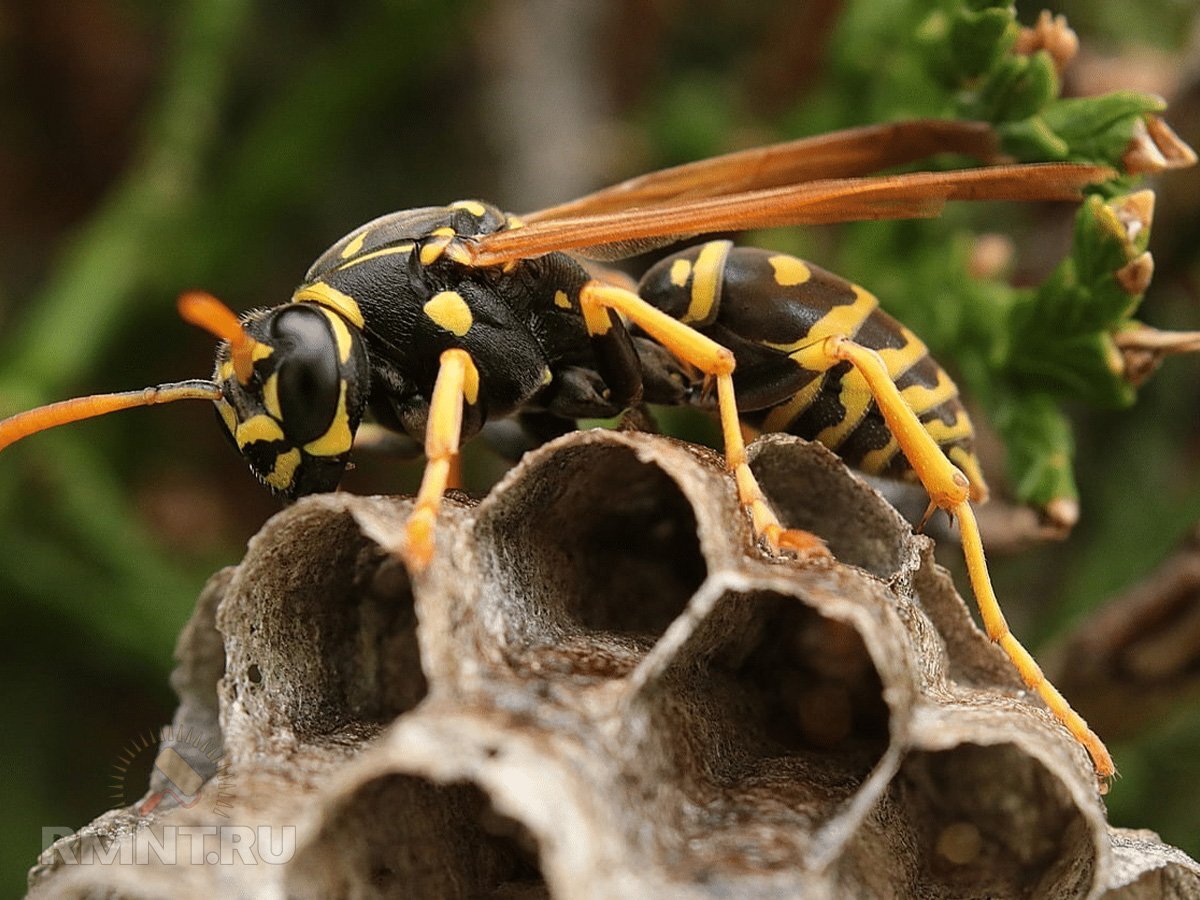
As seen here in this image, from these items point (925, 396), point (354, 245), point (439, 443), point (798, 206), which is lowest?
point (439, 443)

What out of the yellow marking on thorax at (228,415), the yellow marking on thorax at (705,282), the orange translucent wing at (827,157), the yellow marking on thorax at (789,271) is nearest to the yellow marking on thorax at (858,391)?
the yellow marking on thorax at (789,271)

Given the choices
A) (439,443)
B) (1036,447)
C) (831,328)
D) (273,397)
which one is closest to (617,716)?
(439,443)

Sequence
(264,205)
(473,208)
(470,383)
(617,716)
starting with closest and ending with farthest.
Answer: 1. (617,716)
2. (470,383)
3. (473,208)
4. (264,205)

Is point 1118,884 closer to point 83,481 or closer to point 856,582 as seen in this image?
point 856,582

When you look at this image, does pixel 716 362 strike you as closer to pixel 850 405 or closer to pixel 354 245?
pixel 850 405

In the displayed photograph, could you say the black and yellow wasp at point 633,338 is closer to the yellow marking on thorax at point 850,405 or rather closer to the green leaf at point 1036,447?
the yellow marking on thorax at point 850,405

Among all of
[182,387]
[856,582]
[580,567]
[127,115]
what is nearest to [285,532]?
[182,387]

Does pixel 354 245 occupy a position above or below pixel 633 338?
above
